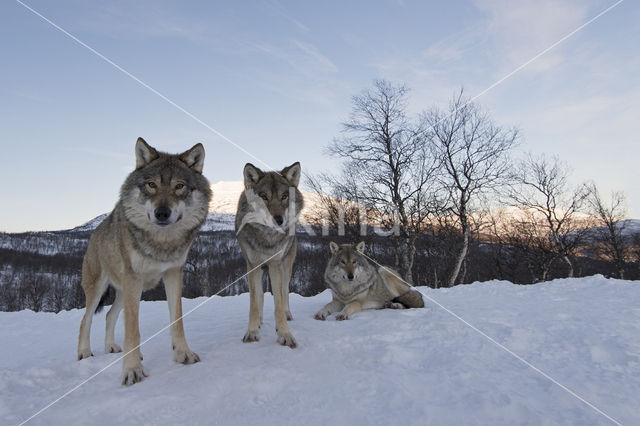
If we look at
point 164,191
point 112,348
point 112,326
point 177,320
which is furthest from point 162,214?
point 112,348

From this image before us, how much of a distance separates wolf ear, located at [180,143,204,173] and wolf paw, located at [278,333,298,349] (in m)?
2.14

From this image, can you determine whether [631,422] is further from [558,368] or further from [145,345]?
[145,345]

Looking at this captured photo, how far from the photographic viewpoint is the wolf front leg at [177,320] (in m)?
3.28

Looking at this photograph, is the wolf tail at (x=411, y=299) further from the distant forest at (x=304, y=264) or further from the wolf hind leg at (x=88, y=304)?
the wolf hind leg at (x=88, y=304)

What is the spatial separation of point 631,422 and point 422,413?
125cm

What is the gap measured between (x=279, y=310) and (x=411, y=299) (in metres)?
3.27

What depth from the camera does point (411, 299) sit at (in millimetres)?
6191

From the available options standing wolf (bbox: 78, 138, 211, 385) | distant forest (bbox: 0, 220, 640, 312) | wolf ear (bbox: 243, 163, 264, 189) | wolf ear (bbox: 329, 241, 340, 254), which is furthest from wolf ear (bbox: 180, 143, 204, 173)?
wolf ear (bbox: 329, 241, 340, 254)

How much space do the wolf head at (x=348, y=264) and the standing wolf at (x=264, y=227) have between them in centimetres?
211

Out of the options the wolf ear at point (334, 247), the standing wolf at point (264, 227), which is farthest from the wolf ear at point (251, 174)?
the wolf ear at point (334, 247)

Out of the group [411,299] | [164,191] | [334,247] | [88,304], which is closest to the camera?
[164,191]

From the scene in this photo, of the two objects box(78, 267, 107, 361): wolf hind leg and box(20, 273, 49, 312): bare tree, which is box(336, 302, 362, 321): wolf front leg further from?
box(20, 273, 49, 312): bare tree

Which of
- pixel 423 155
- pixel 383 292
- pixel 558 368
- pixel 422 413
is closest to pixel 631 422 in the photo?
pixel 558 368

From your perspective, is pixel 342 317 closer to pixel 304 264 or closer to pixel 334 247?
pixel 334 247
